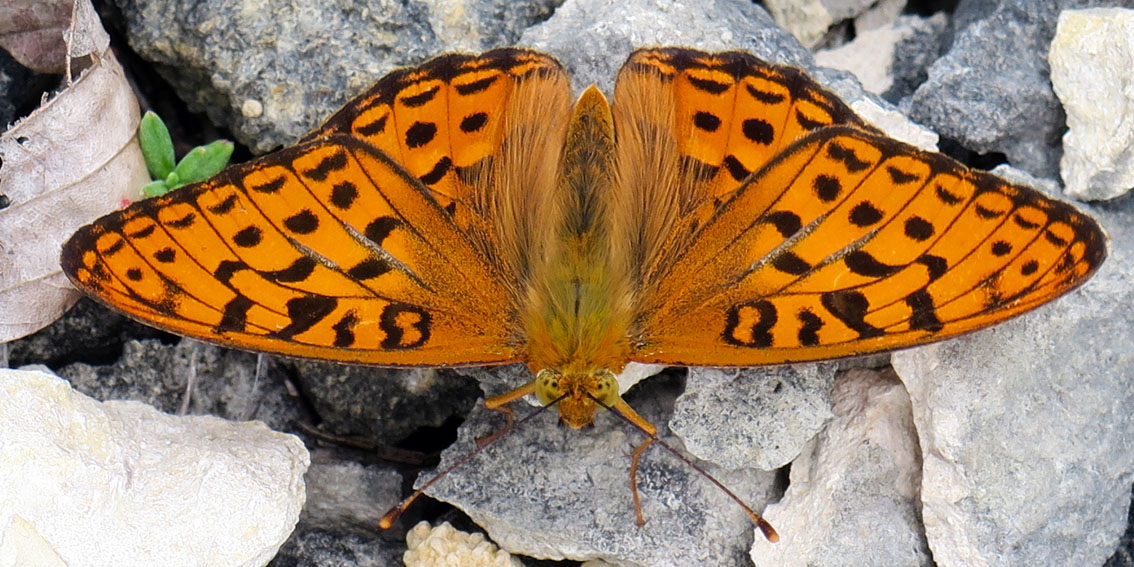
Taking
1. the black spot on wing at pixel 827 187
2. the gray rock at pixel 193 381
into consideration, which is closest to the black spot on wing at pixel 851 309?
the black spot on wing at pixel 827 187

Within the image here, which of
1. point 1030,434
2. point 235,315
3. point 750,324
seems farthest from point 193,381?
point 1030,434

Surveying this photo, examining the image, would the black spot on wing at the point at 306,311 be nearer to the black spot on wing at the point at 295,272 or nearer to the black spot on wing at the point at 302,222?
the black spot on wing at the point at 295,272

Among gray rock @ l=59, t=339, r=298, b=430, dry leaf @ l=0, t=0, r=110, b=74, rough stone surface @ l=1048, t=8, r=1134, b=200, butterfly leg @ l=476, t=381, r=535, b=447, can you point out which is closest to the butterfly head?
butterfly leg @ l=476, t=381, r=535, b=447

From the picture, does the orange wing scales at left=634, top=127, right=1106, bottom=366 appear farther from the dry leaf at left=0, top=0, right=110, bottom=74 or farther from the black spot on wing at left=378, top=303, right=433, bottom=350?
the dry leaf at left=0, top=0, right=110, bottom=74

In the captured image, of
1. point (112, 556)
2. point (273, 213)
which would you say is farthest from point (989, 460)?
point (112, 556)

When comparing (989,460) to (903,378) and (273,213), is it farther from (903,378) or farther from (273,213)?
(273,213)
